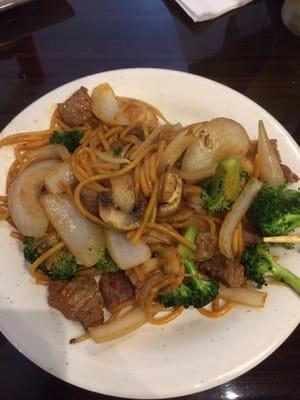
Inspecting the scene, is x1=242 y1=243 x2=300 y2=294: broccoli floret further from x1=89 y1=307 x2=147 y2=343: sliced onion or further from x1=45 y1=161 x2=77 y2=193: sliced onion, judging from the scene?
x1=45 y1=161 x2=77 y2=193: sliced onion

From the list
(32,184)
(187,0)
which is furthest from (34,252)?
(187,0)

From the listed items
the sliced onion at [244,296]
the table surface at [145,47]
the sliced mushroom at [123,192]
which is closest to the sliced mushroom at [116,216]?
the sliced mushroom at [123,192]

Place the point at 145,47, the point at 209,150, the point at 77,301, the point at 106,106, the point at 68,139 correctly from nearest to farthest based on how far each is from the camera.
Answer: the point at 77,301, the point at 209,150, the point at 68,139, the point at 106,106, the point at 145,47

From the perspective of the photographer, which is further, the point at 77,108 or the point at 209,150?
the point at 77,108

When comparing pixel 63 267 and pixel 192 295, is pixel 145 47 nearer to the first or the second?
pixel 63 267

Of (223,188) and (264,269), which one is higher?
(223,188)

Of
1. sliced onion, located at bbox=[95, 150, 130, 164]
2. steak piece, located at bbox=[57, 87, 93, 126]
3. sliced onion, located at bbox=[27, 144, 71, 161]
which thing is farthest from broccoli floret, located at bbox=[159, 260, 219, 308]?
steak piece, located at bbox=[57, 87, 93, 126]

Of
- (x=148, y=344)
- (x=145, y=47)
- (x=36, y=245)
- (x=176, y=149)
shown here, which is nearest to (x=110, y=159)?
(x=176, y=149)
